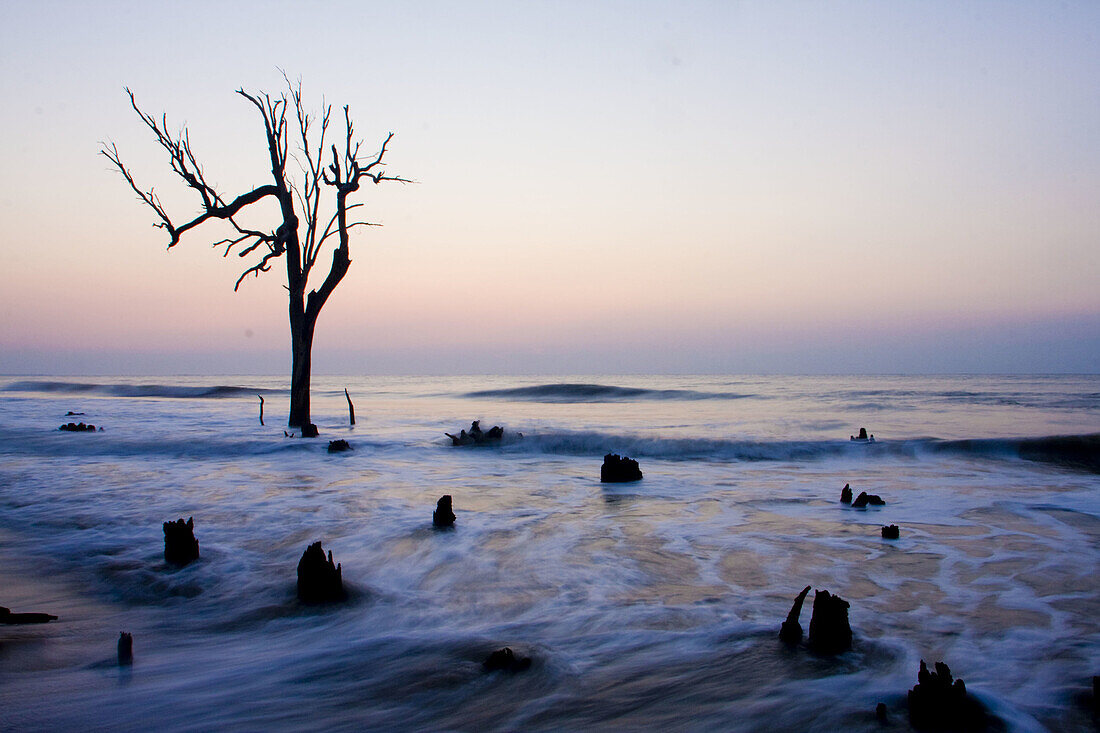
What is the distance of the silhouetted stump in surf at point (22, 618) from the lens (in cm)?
410

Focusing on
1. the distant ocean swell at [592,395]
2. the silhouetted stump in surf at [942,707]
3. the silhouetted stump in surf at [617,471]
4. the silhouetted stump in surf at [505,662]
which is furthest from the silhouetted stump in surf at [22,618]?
the distant ocean swell at [592,395]

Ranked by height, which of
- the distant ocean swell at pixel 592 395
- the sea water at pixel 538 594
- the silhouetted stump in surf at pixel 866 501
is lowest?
the sea water at pixel 538 594

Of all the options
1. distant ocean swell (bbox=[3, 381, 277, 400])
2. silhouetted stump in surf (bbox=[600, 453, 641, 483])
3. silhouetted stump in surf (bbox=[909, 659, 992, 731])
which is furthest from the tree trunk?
distant ocean swell (bbox=[3, 381, 277, 400])

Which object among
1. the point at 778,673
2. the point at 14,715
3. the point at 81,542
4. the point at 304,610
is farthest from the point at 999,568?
the point at 81,542

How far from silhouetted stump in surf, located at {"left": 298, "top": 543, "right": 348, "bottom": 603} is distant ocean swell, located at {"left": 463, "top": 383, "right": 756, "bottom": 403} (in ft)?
108

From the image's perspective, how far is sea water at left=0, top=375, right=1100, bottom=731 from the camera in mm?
3311

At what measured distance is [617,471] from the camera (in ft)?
35.4

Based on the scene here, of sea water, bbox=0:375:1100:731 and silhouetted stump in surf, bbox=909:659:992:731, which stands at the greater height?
silhouetted stump in surf, bbox=909:659:992:731

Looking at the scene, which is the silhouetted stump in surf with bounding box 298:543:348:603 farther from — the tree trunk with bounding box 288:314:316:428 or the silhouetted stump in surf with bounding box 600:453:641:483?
the tree trunk with bounding box 288:314:316:428

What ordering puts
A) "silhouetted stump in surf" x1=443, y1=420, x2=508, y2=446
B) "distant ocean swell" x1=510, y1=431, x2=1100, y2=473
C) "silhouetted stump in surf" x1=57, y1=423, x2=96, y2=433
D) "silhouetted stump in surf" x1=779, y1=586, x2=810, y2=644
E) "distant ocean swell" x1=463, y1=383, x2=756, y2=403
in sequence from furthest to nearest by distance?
"distant ocean swell" x1=463, y1=383, x2=756, y2=403, "silhouetted stump in surf" x1=57, y1=423, x2=96, y2=433, "silhouetted stump in surf" x1=443, y1=420, x2=508, y2=446, "distant ocean swell" x1=510, y1=431, x2=1100, y2=473, "silhouetted stump in surf" x1=779, y1=586, x2=810, y2=644

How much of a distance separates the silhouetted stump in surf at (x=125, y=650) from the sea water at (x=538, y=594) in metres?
0.10

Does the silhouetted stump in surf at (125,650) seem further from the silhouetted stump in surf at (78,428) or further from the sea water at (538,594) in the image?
the silhouetted stump in surf at (78,428)

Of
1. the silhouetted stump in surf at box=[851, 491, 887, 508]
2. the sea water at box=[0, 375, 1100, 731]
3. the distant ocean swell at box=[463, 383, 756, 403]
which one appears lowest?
the sea water at box=[0, 375, 1100, 731]

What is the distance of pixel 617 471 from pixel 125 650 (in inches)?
312
